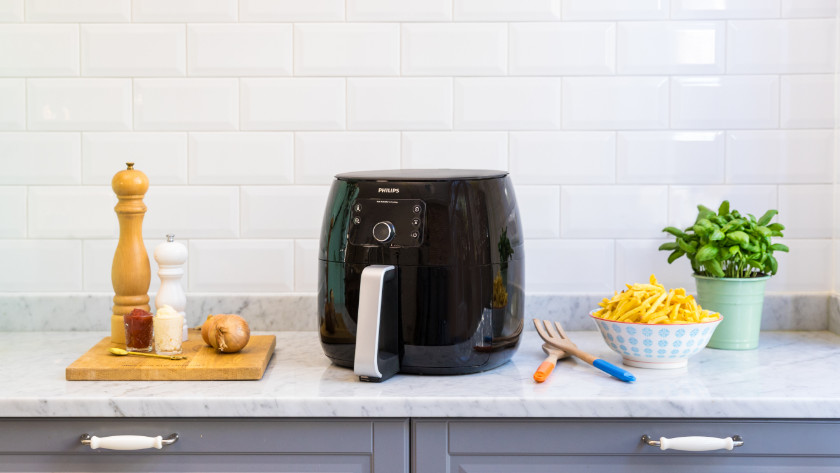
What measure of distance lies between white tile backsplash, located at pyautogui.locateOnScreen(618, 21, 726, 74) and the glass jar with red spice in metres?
1.03

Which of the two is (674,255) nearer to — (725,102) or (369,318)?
(725,102)

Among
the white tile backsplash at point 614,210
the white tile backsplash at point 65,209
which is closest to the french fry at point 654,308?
the white tile backsplash at point 614,210

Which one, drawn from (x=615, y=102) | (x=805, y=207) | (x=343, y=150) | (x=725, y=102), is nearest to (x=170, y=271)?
(x=343, y=150)

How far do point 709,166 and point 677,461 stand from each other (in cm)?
70

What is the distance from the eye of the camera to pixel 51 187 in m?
1.75

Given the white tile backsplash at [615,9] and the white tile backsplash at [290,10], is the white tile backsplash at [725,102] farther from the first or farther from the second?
the white tile backsplash at [290,10]

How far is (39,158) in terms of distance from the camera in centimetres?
174

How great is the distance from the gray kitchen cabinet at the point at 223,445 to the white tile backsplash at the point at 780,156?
0.93m

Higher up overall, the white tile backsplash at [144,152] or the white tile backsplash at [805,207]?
the white tile backsplash at [144,152]

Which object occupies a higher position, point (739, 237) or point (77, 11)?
point (77, 11)

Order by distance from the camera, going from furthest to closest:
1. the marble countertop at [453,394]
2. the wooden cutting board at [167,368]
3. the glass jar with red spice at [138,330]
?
the glass jar with red spice at [138,330]
the wooden cutting board at [167,368]
the marble countertop at [453,394]

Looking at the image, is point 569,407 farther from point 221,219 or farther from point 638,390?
point 221,219

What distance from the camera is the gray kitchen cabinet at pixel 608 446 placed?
1.25 meters

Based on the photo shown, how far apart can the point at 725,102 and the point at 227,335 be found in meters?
1.08
